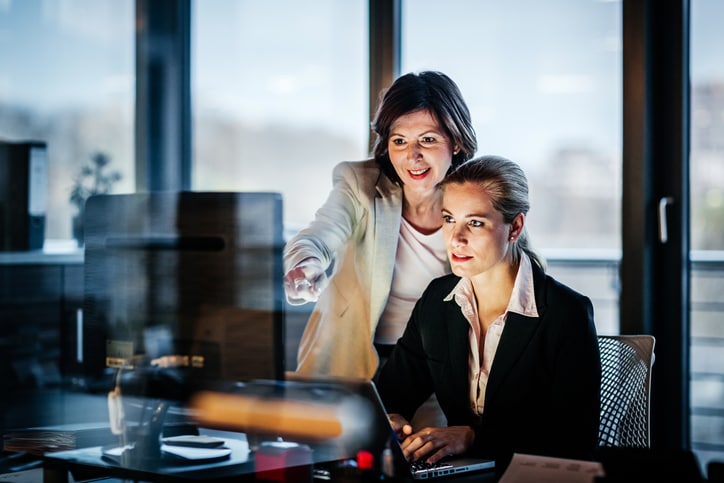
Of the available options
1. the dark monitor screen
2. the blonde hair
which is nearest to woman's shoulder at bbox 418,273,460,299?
the blonde hair

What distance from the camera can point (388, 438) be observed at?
1707 millimetres

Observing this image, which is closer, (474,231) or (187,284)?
(187,284)

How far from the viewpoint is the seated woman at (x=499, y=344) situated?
2020 millimetres

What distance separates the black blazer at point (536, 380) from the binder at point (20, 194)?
206 centimetres

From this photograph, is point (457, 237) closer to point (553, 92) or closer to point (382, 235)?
point (382, 235)

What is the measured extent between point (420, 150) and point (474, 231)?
343 mm

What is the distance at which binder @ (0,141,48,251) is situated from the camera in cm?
345

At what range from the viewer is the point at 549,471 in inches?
62.5

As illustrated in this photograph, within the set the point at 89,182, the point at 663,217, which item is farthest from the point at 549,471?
the point at 89,182

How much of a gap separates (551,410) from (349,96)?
190 cm

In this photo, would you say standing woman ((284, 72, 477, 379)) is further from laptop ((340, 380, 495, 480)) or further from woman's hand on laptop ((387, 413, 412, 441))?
laptop ((340, 380, 495, 480))

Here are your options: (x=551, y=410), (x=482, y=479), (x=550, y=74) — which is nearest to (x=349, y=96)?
(x=550, y=74)

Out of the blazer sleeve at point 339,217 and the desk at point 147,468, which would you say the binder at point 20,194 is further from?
the desk at point 147,468

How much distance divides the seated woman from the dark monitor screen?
1.85ft
